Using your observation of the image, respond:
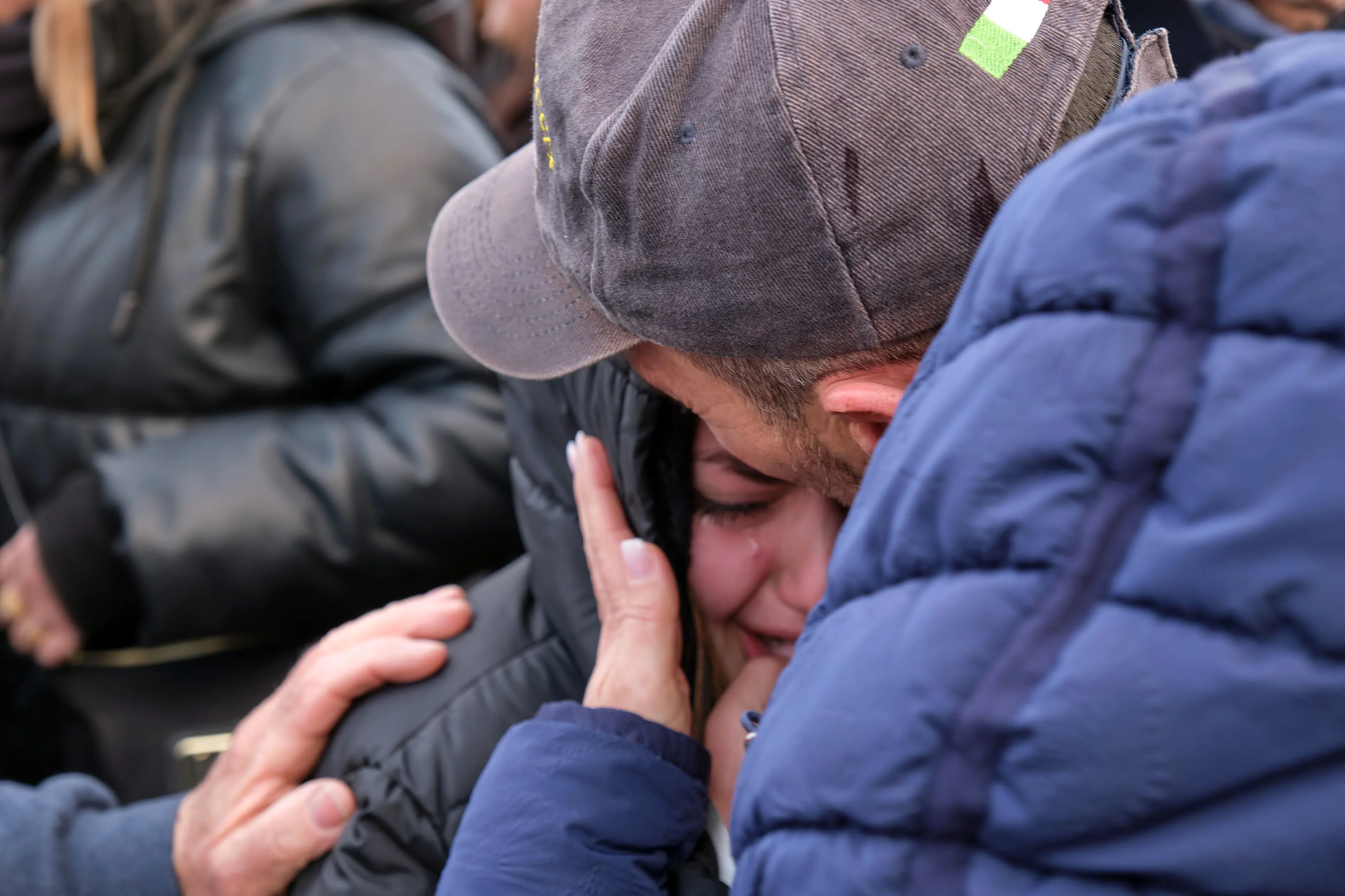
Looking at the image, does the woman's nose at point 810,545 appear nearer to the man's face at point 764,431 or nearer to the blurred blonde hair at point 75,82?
the man's face at point 764,431

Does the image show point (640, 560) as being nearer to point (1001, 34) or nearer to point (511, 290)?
point (511, 290)

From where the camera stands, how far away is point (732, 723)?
125cm

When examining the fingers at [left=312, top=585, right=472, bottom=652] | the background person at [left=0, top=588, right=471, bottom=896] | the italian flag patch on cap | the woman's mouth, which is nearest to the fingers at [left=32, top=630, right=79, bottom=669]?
the background person at [left=0, top=588, right=471, bottom=896]

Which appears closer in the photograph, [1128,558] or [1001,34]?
[1128,558]

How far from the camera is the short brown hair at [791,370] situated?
0.90 meters

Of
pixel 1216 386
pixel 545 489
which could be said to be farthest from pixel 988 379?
pixel 545 489

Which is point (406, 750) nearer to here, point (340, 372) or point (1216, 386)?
point (340, 372)

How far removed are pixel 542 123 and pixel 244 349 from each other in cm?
105

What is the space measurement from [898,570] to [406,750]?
2.94 ft

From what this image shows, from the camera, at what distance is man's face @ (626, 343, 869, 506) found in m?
1.00

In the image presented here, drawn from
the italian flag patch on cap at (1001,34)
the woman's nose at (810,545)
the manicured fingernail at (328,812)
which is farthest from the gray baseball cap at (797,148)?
the manicured fingernail at (328,812)

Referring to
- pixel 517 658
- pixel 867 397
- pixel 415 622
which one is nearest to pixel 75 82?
pixel 415 622

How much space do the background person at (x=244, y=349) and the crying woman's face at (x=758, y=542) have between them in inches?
26.7

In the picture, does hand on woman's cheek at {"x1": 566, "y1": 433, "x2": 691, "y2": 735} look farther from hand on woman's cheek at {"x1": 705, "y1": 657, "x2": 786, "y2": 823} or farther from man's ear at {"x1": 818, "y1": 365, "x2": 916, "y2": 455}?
man's ear at {"x1": 818, "y1": 365, "x2": 916, "y2": 455}
